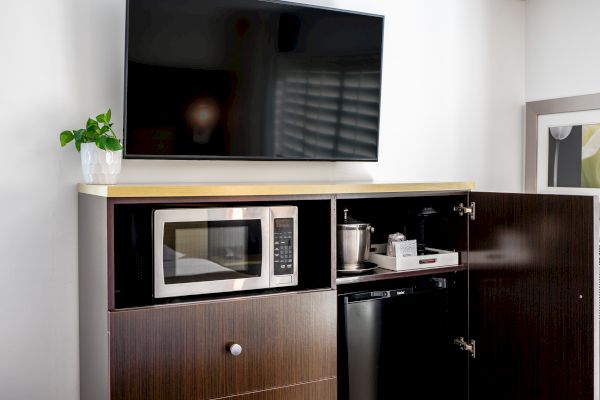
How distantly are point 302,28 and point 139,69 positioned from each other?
662 millimetres

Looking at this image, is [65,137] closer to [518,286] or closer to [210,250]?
[210,250]

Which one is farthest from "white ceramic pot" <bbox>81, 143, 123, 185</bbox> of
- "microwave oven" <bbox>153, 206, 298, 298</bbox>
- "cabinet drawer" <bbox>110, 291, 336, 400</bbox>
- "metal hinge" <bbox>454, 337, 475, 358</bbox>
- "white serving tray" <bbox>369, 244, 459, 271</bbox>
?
"metal hinge" <bbox>454, 337, 475, 358</bbox>

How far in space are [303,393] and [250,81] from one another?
44.4 inches

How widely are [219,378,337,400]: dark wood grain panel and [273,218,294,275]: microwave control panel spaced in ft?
1.23

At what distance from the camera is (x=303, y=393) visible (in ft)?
6.31

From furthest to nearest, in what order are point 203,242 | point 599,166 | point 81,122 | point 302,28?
point 599,166 → point 302,28 → point 81,122 → point 203,242

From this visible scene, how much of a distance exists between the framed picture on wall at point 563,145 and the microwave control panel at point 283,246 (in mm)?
1584

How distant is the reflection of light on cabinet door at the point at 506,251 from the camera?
2.11m

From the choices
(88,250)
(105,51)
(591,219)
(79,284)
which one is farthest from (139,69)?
(591,219)

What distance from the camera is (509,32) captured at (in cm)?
301

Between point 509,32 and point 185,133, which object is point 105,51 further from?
point 509,32

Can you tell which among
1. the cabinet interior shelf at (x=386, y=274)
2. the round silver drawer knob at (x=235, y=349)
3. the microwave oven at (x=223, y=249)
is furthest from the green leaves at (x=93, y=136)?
the cabinet interior shelf at (x=386, y=274)

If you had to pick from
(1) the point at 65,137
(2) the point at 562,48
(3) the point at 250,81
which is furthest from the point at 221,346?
(2) the point at 562,48

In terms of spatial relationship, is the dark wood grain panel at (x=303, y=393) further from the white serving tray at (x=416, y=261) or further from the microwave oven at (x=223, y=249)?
the white serving tray at (x=416, y=261)
